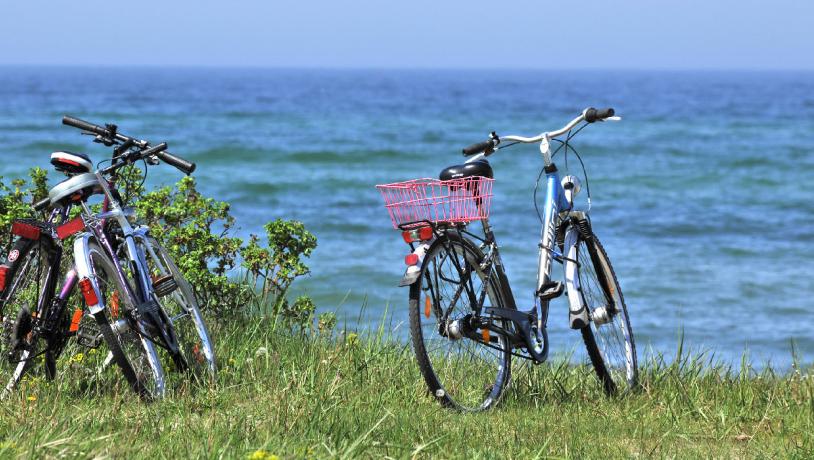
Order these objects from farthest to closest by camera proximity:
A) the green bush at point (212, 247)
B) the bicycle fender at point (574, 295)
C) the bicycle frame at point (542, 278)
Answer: the green bush at point (212, 247)
the bicycle fender at point (574, 295)
the bicycle frame at point (542, 278)

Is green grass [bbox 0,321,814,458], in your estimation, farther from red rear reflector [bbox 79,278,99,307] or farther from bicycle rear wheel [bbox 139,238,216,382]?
red rear reflector [bbox 79,278,99,307]

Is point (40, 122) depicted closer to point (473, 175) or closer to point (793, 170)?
point (793, 170)

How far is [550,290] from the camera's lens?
5.17 meters

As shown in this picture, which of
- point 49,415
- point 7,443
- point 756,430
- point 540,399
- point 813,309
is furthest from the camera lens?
point 813,309

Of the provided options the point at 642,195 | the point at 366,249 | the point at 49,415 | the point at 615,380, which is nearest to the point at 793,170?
the point at 642,195

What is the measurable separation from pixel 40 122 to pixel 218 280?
3968cm

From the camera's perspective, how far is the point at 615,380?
5773 mm

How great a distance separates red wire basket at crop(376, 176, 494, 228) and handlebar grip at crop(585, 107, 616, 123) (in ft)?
1.88

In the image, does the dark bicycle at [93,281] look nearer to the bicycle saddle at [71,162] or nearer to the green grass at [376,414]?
the bicycle saddle at [71,162]

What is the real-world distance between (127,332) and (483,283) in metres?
1.58

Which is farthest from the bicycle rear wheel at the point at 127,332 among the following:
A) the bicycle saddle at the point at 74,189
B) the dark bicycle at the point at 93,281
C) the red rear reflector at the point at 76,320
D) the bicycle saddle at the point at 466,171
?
the bicycle saddle at the point at 466,171

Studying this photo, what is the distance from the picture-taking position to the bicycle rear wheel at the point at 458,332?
484cm

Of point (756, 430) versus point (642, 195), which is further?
point (642, 195)

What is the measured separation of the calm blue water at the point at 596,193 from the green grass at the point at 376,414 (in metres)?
1.49
